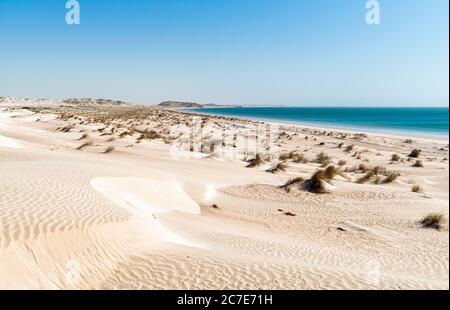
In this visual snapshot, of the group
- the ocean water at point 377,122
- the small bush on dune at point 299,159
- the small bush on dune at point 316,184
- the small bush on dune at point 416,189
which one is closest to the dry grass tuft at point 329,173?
the small bush on dune at point 316,184

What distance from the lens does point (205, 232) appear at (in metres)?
9.17

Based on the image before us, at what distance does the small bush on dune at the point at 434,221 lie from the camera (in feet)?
33.0

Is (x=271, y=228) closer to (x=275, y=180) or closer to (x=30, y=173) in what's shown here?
(x=275, y=180)

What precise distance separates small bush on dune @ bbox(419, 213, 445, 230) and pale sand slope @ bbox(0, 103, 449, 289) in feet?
1.07

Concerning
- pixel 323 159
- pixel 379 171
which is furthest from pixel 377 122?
pixel 379 171

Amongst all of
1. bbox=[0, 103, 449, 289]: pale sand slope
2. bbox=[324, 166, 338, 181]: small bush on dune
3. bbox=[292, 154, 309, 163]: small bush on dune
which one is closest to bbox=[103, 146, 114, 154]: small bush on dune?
bbox=[0, 103, 449, 289]: pale sand slope

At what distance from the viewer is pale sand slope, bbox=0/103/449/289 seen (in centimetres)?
571

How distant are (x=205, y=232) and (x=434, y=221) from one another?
20.8 ft

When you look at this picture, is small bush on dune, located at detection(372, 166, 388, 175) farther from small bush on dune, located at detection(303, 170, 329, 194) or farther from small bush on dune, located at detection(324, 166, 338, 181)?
small bush on dune, located at detection(303, 170, 329, 194)

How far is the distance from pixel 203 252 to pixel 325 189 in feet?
26.4

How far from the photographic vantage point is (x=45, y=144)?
24.3 metres

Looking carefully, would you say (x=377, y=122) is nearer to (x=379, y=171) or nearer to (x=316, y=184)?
(x=379, y=171)

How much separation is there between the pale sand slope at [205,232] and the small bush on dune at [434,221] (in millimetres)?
327
